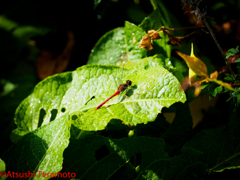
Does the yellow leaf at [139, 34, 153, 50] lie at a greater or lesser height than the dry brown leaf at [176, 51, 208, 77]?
greater

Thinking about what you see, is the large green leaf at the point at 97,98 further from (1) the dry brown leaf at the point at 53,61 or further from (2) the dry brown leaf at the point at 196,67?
(1) the dry brown leaf at the point at 53,61

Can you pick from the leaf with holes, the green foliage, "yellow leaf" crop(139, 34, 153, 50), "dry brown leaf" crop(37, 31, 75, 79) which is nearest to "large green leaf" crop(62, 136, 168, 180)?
the green foliage

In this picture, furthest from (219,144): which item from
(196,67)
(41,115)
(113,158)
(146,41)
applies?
(41,115)

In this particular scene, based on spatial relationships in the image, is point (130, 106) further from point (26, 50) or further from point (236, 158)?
point (26, 50)

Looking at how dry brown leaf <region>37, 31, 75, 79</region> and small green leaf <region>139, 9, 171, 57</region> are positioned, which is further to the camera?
dry brown leaf <region>37, 31, 75, 79</region>

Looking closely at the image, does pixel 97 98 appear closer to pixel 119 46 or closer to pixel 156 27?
pixel 119 46

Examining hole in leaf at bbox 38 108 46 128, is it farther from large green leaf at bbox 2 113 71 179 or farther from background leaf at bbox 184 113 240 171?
background leaf at bbox 184 113 240 171

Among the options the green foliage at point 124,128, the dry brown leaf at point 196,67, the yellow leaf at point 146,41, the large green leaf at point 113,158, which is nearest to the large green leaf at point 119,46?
the green foliage at point 124,128
